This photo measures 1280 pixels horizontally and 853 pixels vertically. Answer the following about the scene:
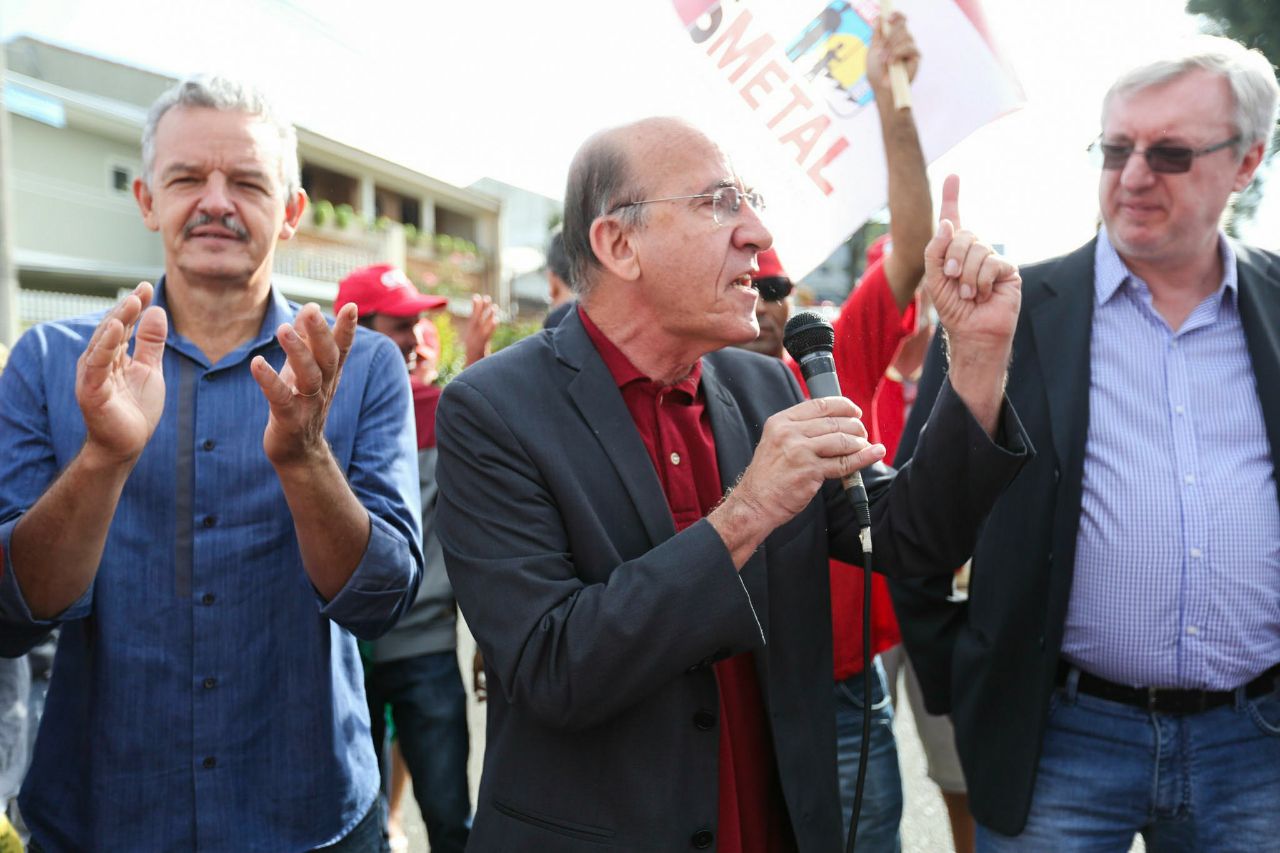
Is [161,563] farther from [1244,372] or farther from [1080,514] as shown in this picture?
[1244,372]

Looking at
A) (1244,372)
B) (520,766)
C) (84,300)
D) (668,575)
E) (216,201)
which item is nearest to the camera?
(668,575)

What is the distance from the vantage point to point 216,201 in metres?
2.23

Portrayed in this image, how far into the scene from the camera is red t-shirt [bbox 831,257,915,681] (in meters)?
2.78

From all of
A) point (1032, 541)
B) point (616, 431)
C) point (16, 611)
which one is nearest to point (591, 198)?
point (616, 431)

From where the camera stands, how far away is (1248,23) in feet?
8.78

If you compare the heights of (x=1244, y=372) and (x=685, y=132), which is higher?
(x=685, y=132)

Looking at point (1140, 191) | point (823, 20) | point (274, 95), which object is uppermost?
point (823, 20)

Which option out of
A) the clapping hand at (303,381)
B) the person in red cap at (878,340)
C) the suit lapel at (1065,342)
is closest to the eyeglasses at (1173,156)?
the suit lapel at (1065,342)

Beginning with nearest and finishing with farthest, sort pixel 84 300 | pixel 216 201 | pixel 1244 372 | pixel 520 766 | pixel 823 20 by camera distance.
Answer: pixel 520 766, pixel 216 201, pixel 1244 372, pixel 823 20, pixel 84 300

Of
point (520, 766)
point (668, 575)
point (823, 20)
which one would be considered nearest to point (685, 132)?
point (823, 20)

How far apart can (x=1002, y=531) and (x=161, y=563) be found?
177cm

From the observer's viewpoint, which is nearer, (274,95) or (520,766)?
(520,766)

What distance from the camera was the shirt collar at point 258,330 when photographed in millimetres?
2225

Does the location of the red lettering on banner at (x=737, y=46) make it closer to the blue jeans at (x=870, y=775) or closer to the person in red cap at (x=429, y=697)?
the blue jeans at (x=870, y=775)
